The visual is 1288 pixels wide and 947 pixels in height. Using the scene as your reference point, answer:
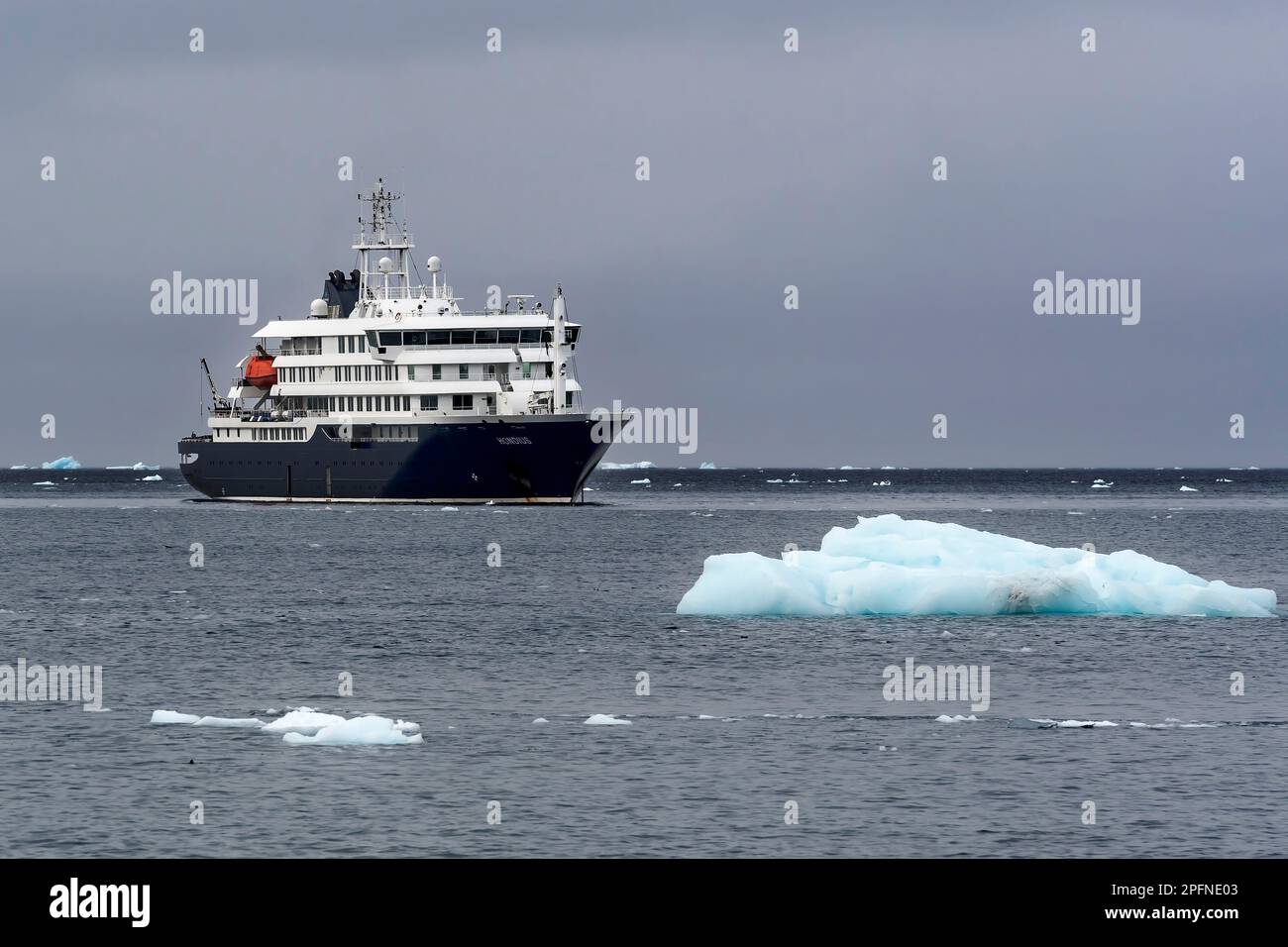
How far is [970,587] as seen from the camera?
4225cm

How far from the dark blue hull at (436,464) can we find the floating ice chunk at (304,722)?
6760cm

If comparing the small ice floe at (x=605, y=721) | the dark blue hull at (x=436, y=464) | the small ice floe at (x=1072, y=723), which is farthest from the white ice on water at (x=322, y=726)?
the dark blue hull at (x=436, y=464)

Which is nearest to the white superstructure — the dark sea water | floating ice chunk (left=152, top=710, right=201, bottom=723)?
the dark sea water

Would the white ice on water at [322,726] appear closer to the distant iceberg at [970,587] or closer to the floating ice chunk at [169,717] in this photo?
the floating ice chunk at [169,717]

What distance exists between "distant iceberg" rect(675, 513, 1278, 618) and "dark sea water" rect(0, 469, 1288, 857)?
692 mm

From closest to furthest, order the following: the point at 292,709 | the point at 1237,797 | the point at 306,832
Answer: the point at 306,832, the point at 1237,797, the point at 292,709

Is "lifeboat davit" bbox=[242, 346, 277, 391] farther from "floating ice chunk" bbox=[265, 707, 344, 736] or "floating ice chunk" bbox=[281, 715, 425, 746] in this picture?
"floating ice chunk" bbox=[281, 715, 425, 746]

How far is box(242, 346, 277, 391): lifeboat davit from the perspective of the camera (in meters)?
107

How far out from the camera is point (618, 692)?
31.0 m

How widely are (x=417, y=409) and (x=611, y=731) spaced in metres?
73.2

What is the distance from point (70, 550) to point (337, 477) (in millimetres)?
27937

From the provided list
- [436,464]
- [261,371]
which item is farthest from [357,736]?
[261,371]
